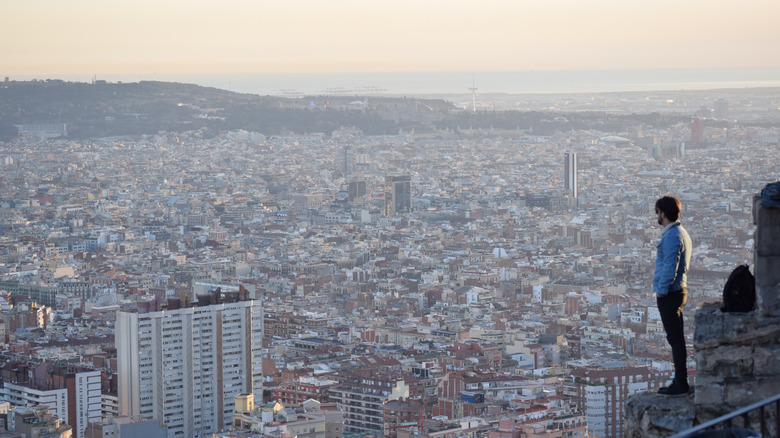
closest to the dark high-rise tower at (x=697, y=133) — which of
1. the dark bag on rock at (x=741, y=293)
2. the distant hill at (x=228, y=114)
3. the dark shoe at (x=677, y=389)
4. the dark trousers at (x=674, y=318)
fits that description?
the distant hill at (x=228, y=114)

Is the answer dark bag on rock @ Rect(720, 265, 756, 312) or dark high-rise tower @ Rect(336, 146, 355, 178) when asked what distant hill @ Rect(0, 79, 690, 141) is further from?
dark bag on rock @ Rect(720, 265, 756, 312)

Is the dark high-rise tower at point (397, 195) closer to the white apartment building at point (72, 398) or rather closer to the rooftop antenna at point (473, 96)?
the rooftop antenna at point (473, 96)

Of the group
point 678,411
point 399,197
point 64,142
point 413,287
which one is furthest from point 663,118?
point 678,411

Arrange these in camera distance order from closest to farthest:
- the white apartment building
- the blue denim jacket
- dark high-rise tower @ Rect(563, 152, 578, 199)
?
the blue denim jacket, the white apartment building, dark high-rise tower @ Rect(563, 152, 578, 199)

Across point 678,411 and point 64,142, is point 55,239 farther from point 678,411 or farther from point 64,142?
point 678,411

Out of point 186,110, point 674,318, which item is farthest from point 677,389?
point 186,110

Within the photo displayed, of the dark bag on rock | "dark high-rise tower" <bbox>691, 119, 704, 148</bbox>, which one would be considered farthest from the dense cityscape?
the dark bag on rock
